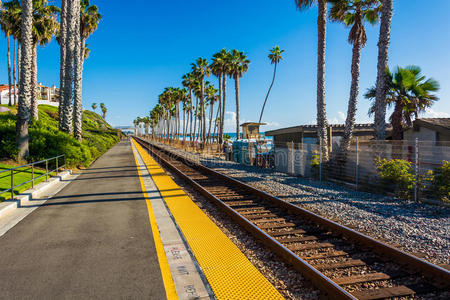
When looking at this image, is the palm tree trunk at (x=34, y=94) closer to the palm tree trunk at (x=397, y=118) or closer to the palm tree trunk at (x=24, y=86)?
the palm tree trunk at (x=24, y=86)

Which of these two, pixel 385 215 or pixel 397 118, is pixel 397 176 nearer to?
pixel 385 215

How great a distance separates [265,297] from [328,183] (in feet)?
33.0

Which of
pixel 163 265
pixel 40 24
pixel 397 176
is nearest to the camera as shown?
pixel 163 265

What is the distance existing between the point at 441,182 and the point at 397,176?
135cm

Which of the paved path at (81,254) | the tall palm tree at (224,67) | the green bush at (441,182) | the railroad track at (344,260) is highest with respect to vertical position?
the tall palm tree at (224,67)

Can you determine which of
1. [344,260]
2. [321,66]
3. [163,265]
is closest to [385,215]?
[344,260]

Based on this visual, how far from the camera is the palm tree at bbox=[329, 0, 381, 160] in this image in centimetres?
1474

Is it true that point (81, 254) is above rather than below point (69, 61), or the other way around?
below

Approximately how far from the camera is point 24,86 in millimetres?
14727

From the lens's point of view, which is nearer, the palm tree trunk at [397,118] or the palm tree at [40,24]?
the palm tree trunk at [397,118]

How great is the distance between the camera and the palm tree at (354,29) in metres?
14.7

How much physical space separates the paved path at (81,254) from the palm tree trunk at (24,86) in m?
7.66

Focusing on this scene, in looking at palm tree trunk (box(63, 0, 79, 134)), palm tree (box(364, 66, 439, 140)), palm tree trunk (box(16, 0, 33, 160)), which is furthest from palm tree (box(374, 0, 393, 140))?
palm tree trunk (box(63, 0, 79, 134))

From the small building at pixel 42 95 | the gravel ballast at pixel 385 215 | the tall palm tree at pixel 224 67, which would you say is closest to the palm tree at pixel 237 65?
the tall palm tree at pixel 224 67
